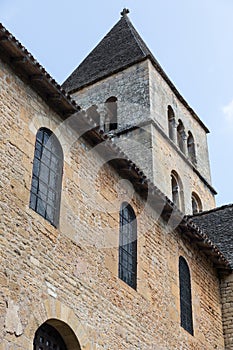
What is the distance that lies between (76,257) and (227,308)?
5.76m

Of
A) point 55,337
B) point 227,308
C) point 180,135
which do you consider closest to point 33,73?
point 55,337

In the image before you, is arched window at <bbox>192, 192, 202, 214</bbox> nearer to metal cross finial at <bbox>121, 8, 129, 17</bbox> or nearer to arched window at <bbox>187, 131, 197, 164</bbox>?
arched window at <bbox>187, 131, 197, 164</bbox>

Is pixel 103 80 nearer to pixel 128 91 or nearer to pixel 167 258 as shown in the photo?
pixel 128 91

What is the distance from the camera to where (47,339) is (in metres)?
7.97

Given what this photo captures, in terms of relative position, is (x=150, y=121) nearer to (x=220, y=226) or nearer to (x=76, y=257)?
(x=220, y=226)

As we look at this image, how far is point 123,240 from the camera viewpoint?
33.7 feet

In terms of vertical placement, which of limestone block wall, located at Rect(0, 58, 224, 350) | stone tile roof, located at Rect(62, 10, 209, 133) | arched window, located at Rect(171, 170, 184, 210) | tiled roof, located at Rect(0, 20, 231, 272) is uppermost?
stone tile roof, located at Rect(62, 10, 209, 133)

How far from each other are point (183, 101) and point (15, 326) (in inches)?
693

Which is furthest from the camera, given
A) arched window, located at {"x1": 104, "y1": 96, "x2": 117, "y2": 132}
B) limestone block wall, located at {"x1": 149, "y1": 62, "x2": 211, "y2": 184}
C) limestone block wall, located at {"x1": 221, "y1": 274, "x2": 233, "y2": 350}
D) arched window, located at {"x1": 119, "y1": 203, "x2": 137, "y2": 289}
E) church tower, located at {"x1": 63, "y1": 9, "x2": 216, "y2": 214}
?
arched window, located at {"x1": 104, "y1": 96, "x2": 117, "y2": 132}

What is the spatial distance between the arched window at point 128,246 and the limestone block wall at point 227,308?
3771mm

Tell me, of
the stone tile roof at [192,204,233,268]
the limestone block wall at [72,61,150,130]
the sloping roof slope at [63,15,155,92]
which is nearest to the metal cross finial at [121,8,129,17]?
the sloping roof slope at [63,15,155,92]

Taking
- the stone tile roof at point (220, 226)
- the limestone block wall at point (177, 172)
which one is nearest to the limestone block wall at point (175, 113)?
the limestone block wall at point (177, 172)

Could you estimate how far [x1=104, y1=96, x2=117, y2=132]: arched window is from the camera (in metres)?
21.7

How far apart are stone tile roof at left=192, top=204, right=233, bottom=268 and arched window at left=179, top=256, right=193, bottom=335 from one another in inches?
75.2
